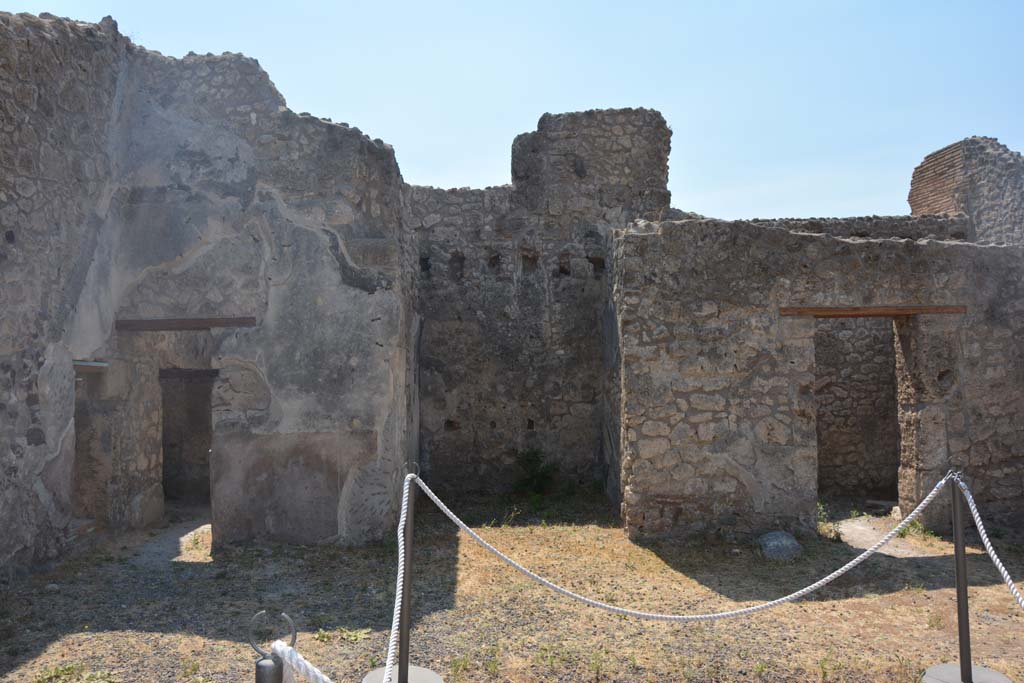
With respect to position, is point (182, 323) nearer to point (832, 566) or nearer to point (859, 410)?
point (832, 566)

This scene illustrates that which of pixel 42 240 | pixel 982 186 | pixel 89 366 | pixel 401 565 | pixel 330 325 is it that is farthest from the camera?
pixel 982 186

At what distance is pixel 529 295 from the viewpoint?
10344 mm

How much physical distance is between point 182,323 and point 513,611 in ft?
13.1

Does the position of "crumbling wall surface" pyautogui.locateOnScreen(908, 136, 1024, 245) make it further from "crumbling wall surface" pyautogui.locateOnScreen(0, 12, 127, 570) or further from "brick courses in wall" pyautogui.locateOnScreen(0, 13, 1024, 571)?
"crumbling wall surface" pyautogui.locateOnScreen(0, 12, 127, 570)

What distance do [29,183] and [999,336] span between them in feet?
28.6

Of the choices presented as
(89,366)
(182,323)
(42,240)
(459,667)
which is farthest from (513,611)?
(42,240)

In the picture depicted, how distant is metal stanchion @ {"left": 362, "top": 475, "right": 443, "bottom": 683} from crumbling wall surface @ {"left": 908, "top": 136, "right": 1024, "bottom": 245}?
12484 mm

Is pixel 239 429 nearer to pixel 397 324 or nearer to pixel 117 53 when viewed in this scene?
pixel 397 324

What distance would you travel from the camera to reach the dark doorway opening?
10.2 metres

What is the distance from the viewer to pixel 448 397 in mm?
10195

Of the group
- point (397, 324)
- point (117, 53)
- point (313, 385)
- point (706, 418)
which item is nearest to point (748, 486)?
point (706, 418)

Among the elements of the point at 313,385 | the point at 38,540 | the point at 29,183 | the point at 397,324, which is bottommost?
the point at 38,540

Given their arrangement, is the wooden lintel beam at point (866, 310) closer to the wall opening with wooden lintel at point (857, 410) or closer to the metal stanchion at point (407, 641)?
the wall opening with wooden lintel at point (857, 410)

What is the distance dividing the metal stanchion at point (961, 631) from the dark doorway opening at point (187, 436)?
9037 mm
